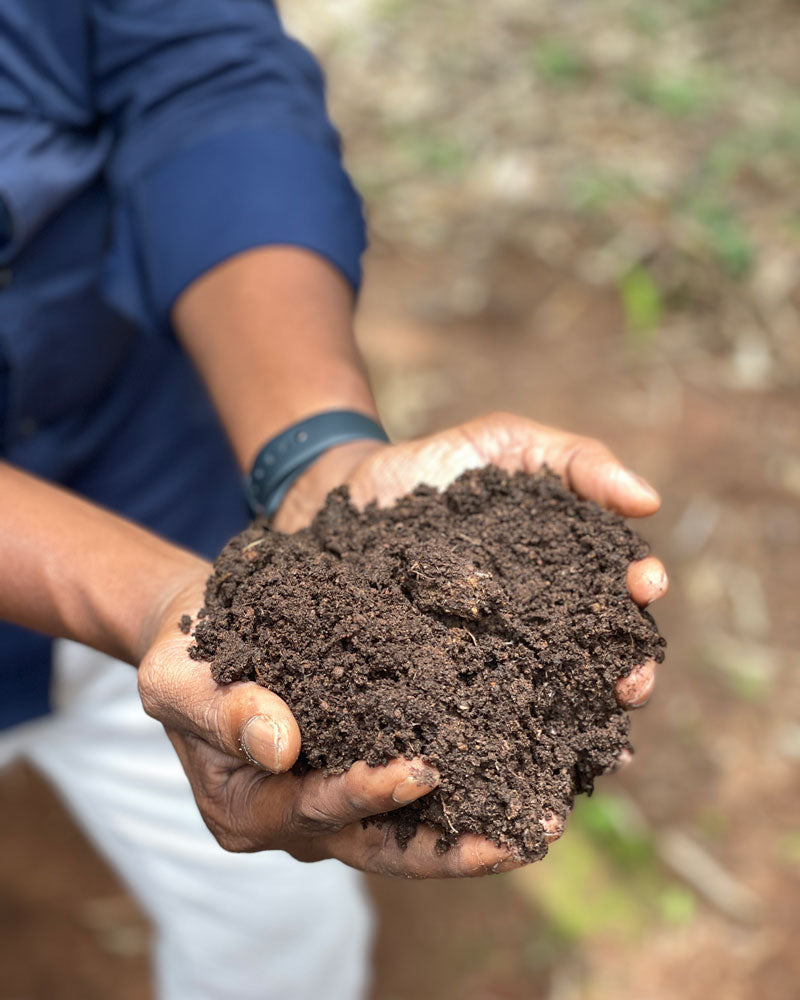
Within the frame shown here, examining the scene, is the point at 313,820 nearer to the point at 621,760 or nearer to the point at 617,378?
the point at 621,760

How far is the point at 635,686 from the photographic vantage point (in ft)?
4.52

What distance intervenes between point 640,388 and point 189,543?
245 cm

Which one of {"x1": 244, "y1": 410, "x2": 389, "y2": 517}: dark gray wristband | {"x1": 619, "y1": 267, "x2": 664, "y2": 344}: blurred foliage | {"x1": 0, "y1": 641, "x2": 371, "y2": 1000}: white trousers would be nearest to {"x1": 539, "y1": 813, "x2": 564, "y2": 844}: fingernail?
{"x1": 244, "y1": 410, "x2": 389, "y2": 517}: dark gray wristband

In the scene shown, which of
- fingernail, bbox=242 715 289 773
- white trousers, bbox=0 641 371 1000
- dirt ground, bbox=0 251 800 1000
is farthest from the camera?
dirt ground, bbox=0 251 800 1000

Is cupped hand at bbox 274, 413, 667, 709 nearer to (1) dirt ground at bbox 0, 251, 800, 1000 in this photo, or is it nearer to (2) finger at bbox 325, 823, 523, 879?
(2) finger at bbox 325, 823, 523, 879

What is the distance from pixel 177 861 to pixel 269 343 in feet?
3.61

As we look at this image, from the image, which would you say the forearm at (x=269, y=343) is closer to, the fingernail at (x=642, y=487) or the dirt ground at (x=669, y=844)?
the fingernail at (x=642, y=487)

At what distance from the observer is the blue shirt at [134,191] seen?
68.9 inches

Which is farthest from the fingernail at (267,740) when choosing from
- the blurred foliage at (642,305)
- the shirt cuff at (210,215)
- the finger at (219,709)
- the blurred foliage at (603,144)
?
the blurred foliage at (642,305)

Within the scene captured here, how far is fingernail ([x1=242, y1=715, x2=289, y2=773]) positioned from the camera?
45.5 inches

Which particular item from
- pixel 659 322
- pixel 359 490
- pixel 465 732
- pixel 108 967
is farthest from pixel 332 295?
pixel 659 322

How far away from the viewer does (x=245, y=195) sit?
1.83 metres

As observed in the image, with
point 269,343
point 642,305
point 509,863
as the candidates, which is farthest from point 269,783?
point 642,305

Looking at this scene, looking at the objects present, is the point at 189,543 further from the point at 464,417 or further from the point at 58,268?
the point at 464,417
